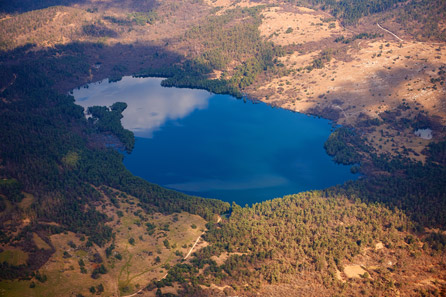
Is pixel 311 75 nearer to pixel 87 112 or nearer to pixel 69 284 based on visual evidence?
pixel 87 112

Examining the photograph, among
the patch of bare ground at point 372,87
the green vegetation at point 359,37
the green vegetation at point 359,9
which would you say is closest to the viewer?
the patch of bare ground at point 372,87

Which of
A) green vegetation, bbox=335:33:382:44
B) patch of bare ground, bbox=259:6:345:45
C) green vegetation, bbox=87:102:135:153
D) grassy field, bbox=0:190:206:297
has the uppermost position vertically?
patch of bare ground, bbox=259:6:345:45

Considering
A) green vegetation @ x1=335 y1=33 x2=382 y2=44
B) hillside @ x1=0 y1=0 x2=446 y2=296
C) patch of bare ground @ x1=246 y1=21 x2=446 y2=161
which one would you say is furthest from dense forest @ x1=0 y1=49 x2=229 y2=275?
green vegetation @ x1=335 y1=33 x2=382 y2=44

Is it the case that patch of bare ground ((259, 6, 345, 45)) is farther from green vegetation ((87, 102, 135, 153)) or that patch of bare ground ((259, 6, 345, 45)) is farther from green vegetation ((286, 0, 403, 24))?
green vegetation ((87, 102, 135, 153))

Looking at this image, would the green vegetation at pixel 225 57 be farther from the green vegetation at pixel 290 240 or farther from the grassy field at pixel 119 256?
the grassy field at pixel 119 256

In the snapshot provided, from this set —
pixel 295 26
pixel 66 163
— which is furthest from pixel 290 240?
pixel 295 26

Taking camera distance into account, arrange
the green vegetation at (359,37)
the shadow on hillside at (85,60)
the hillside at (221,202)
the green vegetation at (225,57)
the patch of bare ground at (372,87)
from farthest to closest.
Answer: the green vegetation at (359,37) → the green vegetation at (225,57) → the shadow on hillside at (85,60) → the patch of bare ground at (372,87) → the hillside at (221,202)

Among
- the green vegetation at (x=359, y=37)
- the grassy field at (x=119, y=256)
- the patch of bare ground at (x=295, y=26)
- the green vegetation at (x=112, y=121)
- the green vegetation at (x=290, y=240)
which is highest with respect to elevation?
the patch of bare ground at (x=295, y=26)

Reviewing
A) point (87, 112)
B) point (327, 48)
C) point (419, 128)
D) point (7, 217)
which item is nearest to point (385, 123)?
point (419, 128)

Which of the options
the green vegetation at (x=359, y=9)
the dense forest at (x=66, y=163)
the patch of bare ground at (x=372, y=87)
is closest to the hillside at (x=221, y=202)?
the dense forest at (x=66, y=163)
